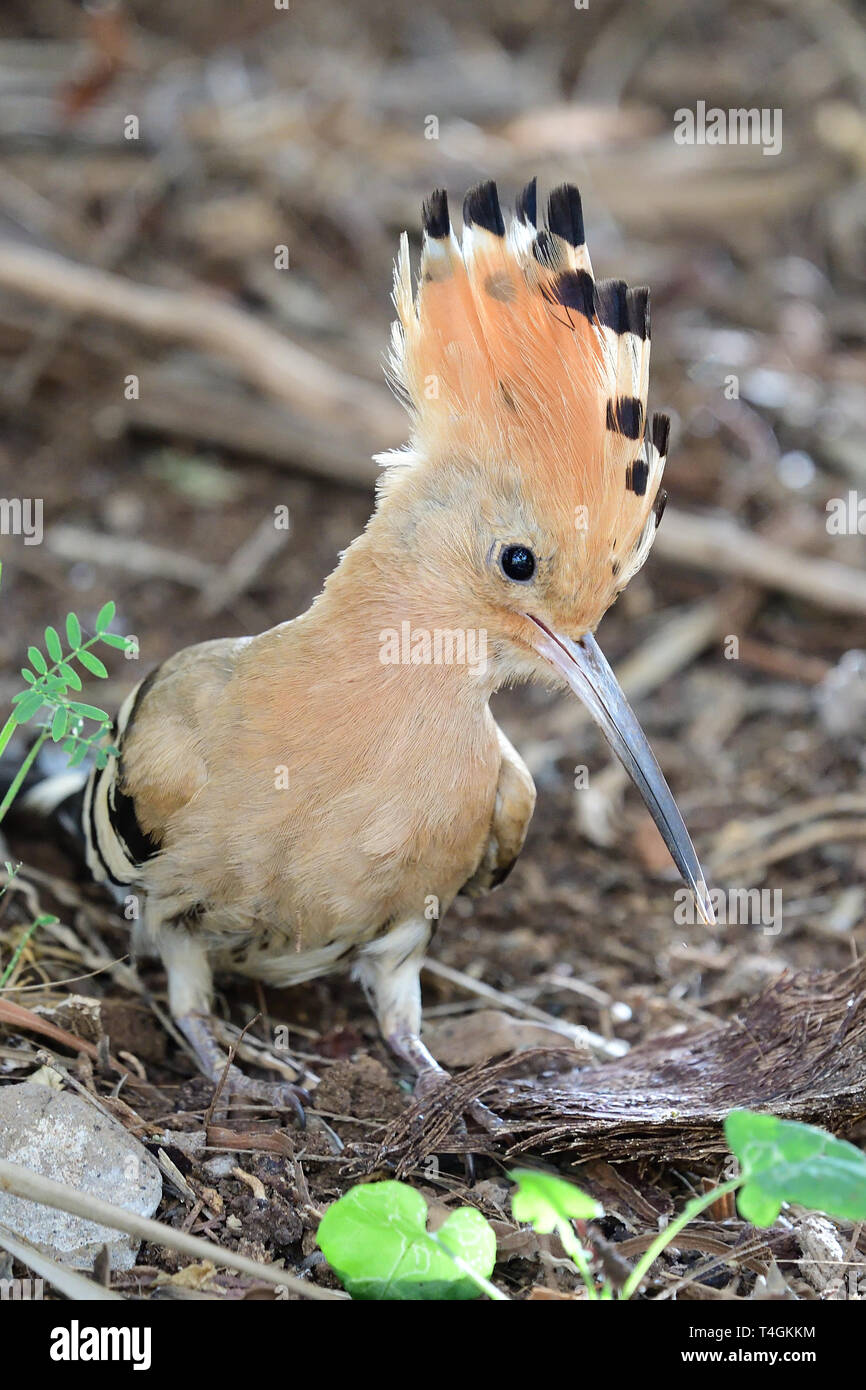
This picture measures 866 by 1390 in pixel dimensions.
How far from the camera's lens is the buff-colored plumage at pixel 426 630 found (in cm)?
283

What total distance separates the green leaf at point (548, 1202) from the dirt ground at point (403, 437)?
12.2 inches

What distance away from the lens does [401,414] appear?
5.25m

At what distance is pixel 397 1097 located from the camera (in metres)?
3.03

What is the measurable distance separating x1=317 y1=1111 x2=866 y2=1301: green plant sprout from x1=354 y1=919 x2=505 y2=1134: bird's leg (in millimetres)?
860

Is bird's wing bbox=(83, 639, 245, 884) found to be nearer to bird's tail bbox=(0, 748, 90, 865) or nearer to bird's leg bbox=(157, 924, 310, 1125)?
bird's leg bbox=(157, 924, 310, 1125)

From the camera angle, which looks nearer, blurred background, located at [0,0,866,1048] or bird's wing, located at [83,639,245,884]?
bird's wing, located at [83,639,245,884]

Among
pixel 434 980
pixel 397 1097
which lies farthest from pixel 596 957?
pixel 397 1097

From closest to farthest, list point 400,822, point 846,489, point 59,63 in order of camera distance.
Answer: point 400,822
point 846,489
point 59,63

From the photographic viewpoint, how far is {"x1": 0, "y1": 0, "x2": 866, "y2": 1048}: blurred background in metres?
4.26


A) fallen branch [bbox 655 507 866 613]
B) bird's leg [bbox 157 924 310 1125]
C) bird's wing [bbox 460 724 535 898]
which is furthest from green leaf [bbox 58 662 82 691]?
fallen branch [bbox 655 507 866 613]

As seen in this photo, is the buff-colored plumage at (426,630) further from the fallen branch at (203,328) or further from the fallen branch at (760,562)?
the fallen branch at (760,562)
